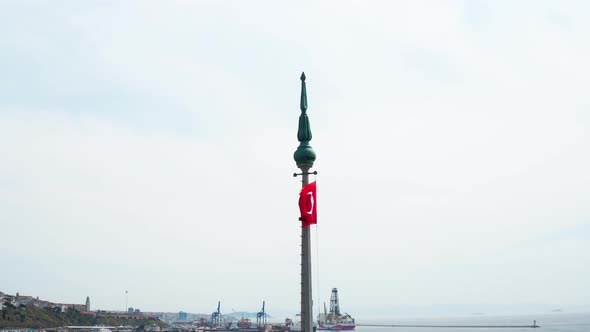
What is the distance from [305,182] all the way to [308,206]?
1128mm

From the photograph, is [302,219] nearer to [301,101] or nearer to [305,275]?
[305,275]

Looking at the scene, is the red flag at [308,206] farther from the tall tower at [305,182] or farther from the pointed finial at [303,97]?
the pointed finial at [303,97]

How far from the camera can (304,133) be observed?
2678cm

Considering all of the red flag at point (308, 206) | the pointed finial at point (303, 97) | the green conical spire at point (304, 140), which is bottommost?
the red flag at point (308, 206)

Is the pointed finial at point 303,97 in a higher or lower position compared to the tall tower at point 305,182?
higher

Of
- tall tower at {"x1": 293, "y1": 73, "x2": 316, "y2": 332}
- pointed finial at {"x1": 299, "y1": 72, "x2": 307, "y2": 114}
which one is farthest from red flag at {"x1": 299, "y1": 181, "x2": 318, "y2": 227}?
pointed finial at {"x1": 299, "y1": 72, "x2": 307, "y2": 114}

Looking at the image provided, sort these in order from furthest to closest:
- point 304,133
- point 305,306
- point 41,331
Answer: point 41,331
point 304,133
point 305,306

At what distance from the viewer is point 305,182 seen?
26.5 m

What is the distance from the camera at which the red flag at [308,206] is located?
2600cm

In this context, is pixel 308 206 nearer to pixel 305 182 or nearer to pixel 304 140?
pixel 305 182

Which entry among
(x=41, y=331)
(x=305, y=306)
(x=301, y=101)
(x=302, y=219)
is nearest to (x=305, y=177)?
(x=302, y=219)

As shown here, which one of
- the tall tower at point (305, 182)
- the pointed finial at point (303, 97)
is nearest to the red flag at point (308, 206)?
the tall tower at point (305, 182)

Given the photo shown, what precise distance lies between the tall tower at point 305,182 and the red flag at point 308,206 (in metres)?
0.30

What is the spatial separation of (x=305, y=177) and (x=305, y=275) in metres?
4.24
